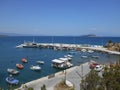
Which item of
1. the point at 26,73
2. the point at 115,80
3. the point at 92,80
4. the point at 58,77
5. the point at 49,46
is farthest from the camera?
the point at 49,46

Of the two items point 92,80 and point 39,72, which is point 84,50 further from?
point 92,80

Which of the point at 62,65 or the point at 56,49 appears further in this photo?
the point at 56,49

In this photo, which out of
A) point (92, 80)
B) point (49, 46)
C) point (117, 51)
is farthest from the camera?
point (49, 46)

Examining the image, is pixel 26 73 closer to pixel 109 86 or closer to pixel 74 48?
pixel 109 86

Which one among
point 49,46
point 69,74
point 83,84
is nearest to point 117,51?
point 49,46

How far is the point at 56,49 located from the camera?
126 meters

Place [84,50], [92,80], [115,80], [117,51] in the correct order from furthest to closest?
1. [84,50]
2. [117,51]
3. [92,80]
4. [115,80]

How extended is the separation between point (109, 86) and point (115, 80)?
0.85m

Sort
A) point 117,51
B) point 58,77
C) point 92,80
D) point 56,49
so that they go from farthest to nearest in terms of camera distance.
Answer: point 56,49, point 117,51, point 58,77, point 92,80

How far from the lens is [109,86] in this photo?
864 inches

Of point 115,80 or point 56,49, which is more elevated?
point 115,80

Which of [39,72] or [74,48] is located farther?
[74,48]

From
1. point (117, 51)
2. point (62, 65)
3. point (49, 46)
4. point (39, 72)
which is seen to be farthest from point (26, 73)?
point (49, 46)

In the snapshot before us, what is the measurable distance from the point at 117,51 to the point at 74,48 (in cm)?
2932
